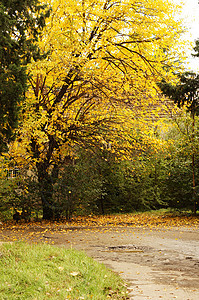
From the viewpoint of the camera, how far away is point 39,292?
436 cm

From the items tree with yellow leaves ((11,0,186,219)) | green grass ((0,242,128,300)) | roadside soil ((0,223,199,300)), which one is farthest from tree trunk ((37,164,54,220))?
green grass ((0,242,128,300))

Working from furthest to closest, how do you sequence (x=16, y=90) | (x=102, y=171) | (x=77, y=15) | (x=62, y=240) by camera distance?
(x=102, y=171) → (x=77, y=15) → (x=62, y=240) → (x=16, y=90)

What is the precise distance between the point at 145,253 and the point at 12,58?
5158 millimetres

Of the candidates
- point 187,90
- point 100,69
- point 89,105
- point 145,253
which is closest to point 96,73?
point 100,69

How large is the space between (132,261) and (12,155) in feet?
22.2

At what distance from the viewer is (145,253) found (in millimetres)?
7512

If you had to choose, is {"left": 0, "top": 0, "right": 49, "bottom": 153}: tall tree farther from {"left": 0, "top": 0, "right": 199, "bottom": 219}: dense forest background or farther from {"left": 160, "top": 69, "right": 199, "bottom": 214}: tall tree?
{"left": 160, "top": 69, "right": 199, "bottom": 214}: tall tree

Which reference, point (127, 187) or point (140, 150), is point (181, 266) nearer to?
point (140, 150)

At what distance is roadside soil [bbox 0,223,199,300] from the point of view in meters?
5.01

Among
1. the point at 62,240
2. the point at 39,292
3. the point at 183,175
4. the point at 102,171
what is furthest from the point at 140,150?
the point at 39,292

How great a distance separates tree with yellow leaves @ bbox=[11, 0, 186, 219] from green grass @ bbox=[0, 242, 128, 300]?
4856mm

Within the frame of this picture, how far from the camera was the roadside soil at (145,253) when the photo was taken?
16.4ft

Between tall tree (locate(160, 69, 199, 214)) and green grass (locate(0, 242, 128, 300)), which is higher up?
tall tree (locate(160, 69, 199, 214))

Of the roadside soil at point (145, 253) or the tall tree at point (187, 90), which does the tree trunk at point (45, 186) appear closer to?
the roadside soil at point (145, 253)
